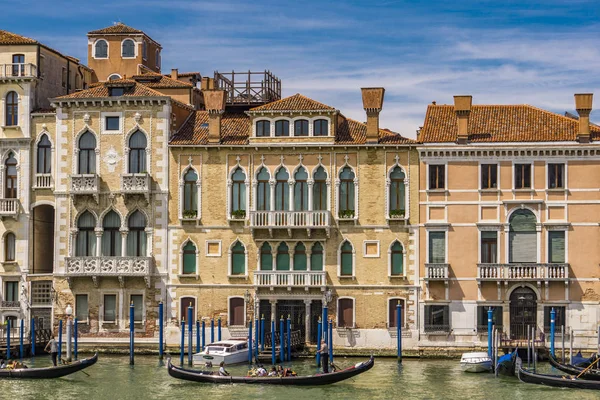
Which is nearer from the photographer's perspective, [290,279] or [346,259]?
[290,279]

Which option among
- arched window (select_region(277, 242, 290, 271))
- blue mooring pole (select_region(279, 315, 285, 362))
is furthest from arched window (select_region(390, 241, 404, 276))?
blue mooring pole (select_region(279, 315, 285, 362))

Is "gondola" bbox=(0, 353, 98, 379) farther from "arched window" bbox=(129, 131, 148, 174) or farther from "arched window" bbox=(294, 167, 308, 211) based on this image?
"arched window" bbox=(294, 167, 308, 211)

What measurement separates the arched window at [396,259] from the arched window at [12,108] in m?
14.5

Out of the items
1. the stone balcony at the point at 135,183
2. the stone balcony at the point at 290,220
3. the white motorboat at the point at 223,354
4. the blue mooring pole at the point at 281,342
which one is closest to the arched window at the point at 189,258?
the stone balcony at the point at 135,183

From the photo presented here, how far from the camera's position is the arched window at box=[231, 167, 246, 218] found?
50.4 m

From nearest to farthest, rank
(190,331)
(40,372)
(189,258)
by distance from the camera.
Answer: (40,372) → (190,331) → (189,258)

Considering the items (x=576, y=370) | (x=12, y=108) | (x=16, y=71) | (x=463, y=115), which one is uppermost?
(x=16, y=71)

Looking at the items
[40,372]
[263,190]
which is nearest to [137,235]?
[263,190]

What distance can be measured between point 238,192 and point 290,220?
2.24 metres

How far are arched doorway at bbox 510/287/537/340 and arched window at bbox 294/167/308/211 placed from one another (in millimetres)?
7974

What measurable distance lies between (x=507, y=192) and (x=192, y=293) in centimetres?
1168

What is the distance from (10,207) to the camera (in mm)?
51500

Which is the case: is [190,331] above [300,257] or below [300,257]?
below

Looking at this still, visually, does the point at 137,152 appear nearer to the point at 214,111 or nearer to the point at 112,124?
the point at 112,124
